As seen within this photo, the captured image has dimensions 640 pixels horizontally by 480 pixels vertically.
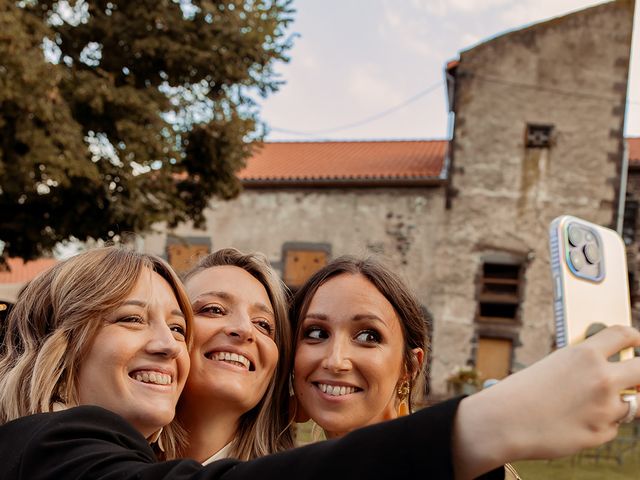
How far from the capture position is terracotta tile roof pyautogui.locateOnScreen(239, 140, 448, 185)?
19.4m

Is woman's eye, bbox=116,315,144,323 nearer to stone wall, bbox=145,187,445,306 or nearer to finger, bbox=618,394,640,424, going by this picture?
finger, bbox=618,394,640,424

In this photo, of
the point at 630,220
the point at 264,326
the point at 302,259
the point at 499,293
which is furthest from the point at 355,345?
the point at 630,220

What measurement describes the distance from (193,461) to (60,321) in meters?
0.75

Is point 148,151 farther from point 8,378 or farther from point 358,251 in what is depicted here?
point 8,378

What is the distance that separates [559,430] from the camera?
35.2 inches

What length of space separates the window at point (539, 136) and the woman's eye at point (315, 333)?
56.8 feet

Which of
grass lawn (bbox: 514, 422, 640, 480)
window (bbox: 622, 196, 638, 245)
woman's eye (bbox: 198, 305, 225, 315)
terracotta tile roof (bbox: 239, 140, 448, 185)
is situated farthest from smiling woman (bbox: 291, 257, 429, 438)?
window (bbox: 622, 196, 638, 245)

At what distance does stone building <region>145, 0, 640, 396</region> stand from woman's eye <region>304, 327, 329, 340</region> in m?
15.9

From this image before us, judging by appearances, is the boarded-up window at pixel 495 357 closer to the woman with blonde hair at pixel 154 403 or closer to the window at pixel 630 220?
the window at pixel 630 220

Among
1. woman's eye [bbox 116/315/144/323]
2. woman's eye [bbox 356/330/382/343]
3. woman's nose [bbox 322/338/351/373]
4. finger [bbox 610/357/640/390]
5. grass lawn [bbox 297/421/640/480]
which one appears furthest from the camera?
grass lawn [bbox 297/421/640/480]

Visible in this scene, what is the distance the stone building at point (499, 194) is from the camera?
18.3m

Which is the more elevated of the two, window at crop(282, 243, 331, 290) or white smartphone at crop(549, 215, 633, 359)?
window at crop(282, 243, 331, 290)

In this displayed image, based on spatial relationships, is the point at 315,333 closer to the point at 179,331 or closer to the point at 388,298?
the point at 388,298

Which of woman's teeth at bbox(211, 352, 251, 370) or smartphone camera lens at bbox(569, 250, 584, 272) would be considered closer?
smartphone camera lens at bbox(569, 250, 584, 272)
